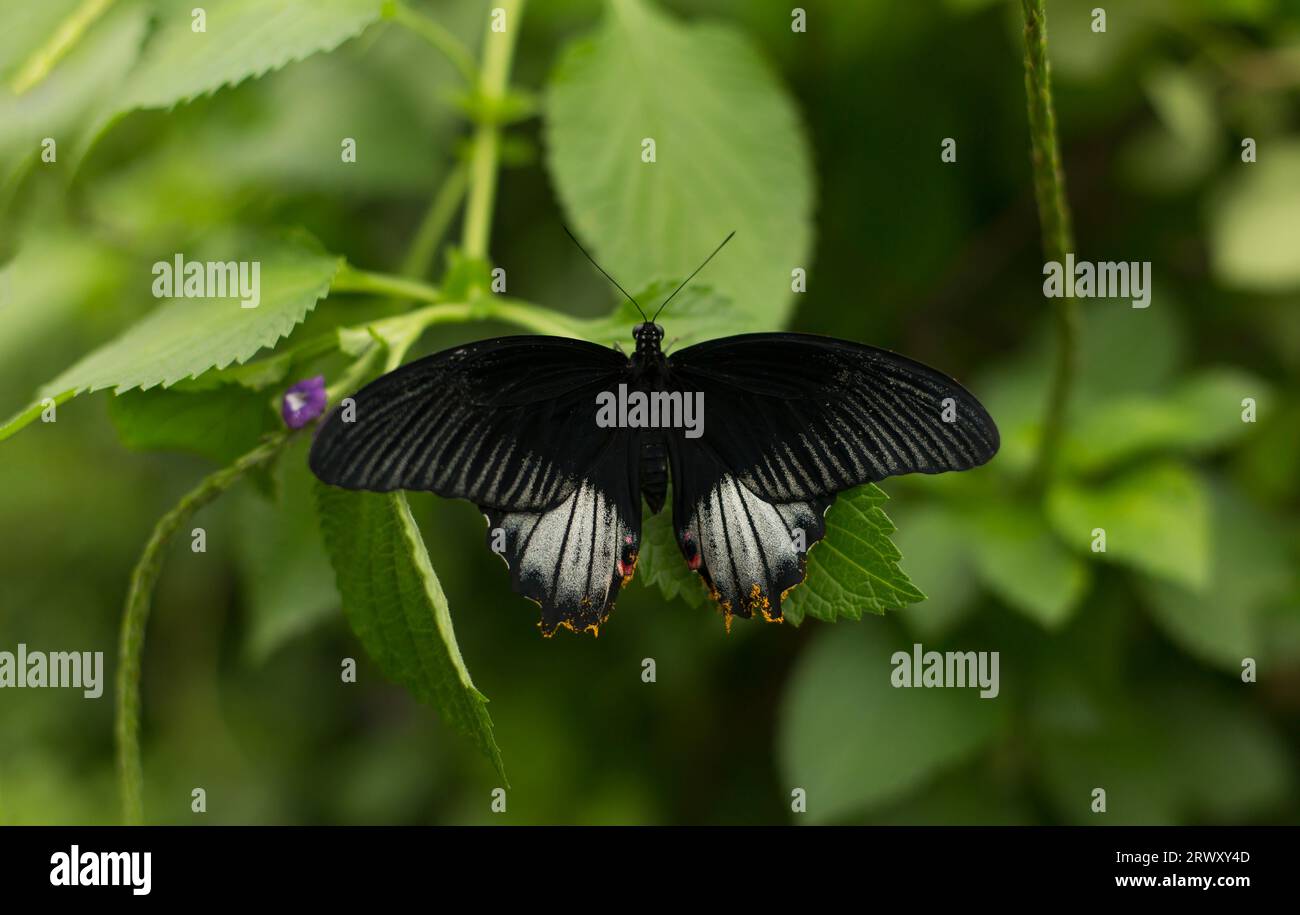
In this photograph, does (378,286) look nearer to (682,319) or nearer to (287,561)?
(682,319)

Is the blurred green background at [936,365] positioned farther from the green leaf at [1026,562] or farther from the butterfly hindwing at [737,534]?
the butterfly hindwing at [737,534]

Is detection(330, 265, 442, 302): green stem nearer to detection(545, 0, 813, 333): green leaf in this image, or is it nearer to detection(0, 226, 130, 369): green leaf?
detection(545, 0, 813, 333): green leaf

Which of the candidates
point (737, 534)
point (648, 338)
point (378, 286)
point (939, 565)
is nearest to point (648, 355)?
point (648, 338)

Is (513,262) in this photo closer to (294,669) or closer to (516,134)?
(516,134)

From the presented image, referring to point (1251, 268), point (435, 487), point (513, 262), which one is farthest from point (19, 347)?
point (1251, 268)

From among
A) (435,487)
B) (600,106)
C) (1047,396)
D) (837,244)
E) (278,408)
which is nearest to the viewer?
(435,487)
